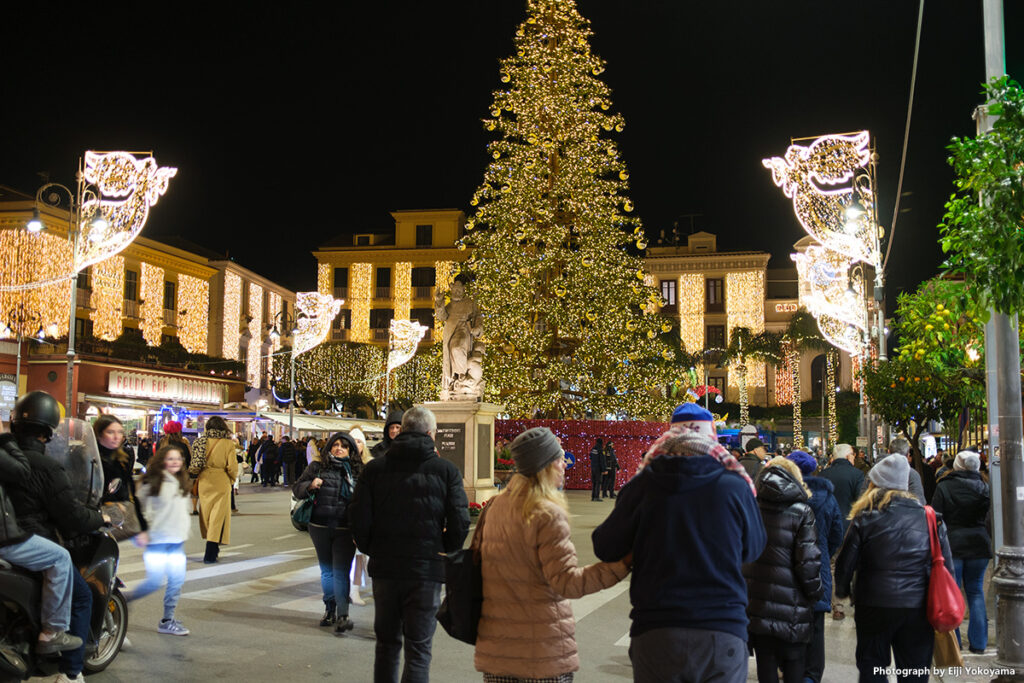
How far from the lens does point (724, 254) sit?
66.8 metres

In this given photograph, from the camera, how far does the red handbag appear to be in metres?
5.17

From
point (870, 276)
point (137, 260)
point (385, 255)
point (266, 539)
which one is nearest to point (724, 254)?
point (385, 255)

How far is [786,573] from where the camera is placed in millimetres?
5016

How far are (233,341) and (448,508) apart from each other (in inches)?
2395

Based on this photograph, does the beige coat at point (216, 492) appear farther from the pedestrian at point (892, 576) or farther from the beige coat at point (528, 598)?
the beige coat at point (528, 598)

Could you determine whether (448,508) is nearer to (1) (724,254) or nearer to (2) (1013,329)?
(2) (1013,329)

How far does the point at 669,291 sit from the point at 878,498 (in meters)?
63.9

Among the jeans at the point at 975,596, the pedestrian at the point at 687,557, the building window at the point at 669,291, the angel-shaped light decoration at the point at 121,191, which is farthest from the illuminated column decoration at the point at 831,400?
the pedestrian at the point at 687,557

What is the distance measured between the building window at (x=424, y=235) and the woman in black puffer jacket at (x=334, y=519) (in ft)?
198

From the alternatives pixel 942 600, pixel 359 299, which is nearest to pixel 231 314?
pixel 359 299

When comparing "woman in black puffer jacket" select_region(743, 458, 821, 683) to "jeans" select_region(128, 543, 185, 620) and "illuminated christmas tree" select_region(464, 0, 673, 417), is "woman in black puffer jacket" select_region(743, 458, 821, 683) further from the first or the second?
"illuminated christmas tree" select_region(464, 0, 673, 417)

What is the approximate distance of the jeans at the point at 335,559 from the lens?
8172 mm

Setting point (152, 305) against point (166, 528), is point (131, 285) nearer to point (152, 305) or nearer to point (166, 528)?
point (152, 305)

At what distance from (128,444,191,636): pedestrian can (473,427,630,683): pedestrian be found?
15.5 ft
